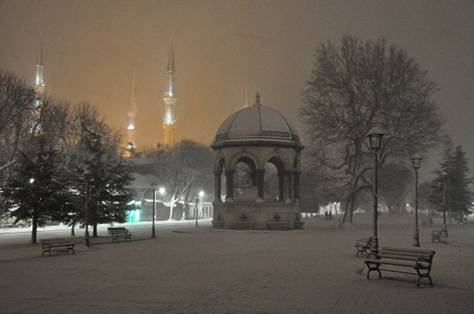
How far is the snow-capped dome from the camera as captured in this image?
139 ft

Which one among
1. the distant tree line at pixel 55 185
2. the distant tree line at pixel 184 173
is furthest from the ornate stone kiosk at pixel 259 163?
the distant tree line at pixel 184 173

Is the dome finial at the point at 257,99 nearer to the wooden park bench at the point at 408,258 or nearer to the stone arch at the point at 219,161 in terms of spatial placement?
the stone arch at the point at 219,161

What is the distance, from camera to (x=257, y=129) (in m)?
42.4

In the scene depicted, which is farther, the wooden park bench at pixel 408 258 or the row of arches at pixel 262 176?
the row of arches at pixel 262 176

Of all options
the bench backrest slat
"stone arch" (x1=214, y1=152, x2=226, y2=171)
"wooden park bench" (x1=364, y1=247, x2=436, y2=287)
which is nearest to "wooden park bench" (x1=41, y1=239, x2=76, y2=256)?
"wooden park bench" (x1=364, y1=247, x2=436, y2=287)

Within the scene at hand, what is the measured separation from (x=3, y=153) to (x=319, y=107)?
1151 inches

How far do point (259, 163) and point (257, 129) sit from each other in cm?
287

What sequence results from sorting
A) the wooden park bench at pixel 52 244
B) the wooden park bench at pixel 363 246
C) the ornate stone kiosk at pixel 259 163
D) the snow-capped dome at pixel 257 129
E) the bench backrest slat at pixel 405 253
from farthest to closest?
the snow-capped dome at pixel 257 129, the ornate stone kiosk at pixel 259 163, the wooden park bench at pixel 52 244, the wooden park bench at pixel 363 246, the bench backrest slat at pixel 405 253

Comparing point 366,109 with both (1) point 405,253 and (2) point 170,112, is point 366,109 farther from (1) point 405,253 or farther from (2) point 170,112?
(2) point 170,112

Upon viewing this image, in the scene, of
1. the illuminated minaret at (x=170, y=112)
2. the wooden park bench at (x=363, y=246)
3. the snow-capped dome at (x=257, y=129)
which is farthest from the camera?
the illuminated minaret at (x=170, y=112)

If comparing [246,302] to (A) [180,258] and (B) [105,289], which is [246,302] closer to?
(B) [105,289]

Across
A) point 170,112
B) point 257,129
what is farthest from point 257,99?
point 170,112

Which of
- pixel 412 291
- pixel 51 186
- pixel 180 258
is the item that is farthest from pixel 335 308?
pixel 51 186

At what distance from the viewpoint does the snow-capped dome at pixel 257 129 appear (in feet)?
139
